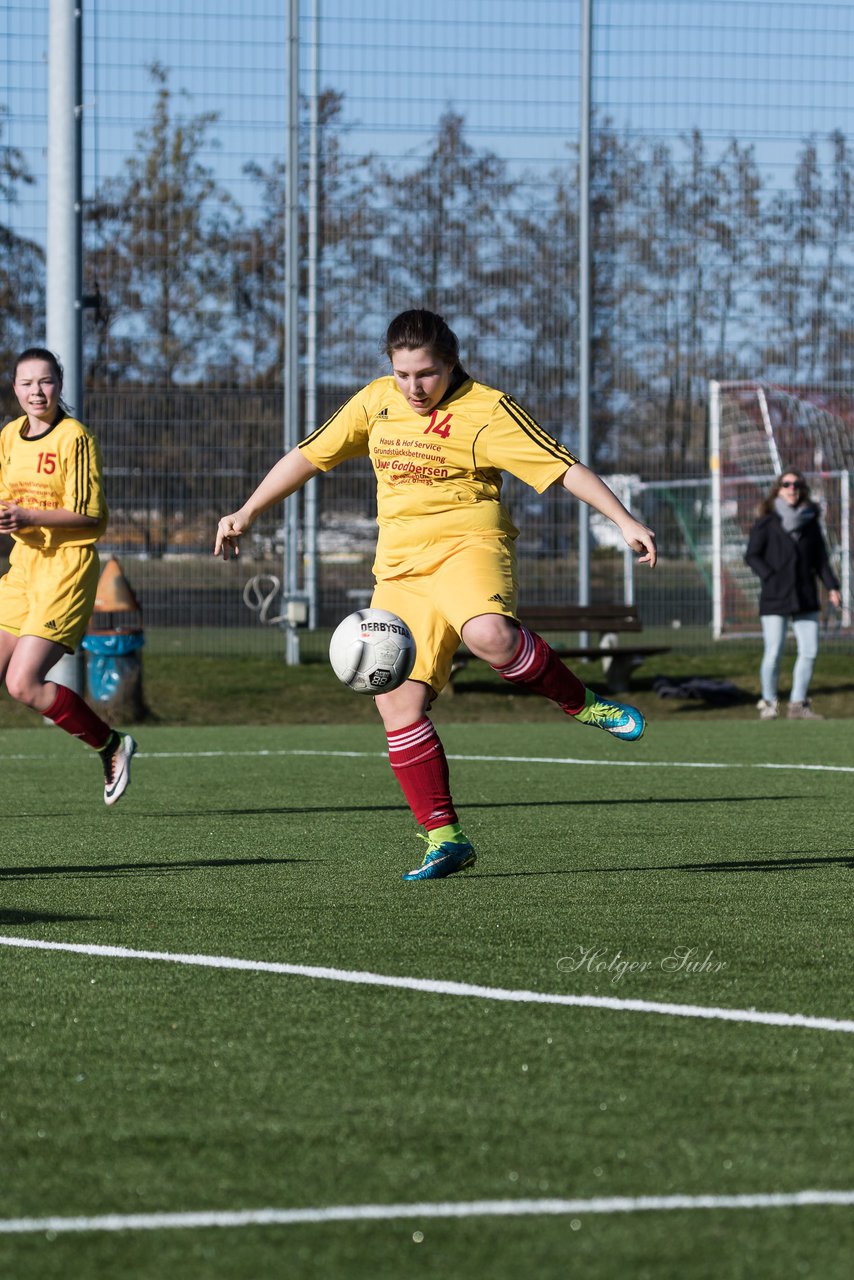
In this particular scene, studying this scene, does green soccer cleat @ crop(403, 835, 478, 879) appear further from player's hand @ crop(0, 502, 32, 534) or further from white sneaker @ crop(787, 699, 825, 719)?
white sneaker @ crop(787, 699, 825, 719)

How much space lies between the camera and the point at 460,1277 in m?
2.38

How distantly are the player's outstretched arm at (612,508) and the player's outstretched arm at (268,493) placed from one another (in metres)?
0.89

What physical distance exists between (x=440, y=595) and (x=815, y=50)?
1417 centimetres

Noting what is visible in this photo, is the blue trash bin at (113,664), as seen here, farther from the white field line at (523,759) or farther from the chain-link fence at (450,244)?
the white field line at (523,759)

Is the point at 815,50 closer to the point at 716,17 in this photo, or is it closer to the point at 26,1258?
the point at 716,17

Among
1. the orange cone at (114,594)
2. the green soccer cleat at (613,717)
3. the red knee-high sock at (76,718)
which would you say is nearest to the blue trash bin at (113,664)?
Answer: the orange cone at (114,594)

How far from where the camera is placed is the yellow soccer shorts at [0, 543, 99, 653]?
300 inches

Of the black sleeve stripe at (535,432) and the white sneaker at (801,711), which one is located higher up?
the black sleeve stripe at (535,432)

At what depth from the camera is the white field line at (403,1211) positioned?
101 inches

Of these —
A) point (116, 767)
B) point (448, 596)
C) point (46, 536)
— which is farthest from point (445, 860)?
point (46, 536)

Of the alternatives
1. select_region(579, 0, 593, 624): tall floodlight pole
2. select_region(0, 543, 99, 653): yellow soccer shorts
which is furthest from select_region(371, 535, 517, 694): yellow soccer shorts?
select_region(579, 0, 593, 624): tall floodlight pole

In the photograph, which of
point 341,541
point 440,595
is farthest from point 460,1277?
point 341,541

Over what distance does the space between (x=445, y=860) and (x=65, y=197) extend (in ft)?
33.3

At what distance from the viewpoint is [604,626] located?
56.8ft
